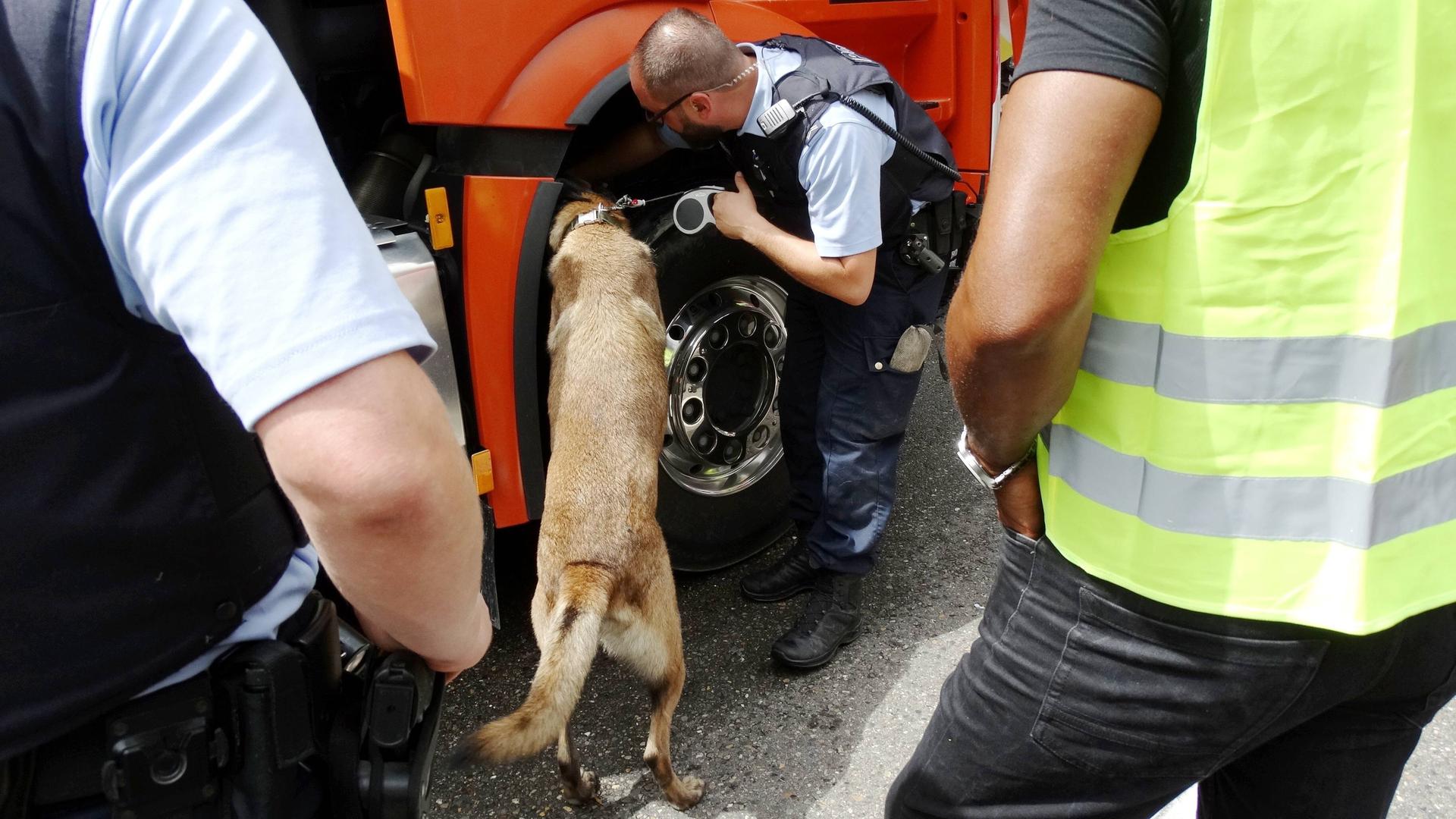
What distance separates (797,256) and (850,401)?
1.82ft

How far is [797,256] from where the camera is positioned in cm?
262

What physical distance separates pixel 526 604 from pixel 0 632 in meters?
2.37

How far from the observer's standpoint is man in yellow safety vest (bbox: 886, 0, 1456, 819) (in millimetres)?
1004

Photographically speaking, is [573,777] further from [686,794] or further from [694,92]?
[694,92]

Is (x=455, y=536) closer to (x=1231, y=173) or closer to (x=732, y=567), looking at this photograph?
(x=1231, y=173)

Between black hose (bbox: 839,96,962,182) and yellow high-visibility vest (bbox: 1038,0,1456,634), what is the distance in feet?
4.93

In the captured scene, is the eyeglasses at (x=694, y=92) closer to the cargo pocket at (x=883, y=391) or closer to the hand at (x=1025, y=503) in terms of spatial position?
the cargo pocket at (x=883, y=391)

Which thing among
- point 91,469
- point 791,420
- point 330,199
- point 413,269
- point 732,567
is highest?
point 330,199

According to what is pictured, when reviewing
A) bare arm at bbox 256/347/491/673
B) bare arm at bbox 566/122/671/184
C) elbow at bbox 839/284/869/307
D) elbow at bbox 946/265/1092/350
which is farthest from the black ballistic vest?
bare arm at bbox 566/122/671/184

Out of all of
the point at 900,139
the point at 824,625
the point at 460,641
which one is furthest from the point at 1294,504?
the point at 824,625

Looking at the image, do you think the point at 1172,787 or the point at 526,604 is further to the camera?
the point at 526,604

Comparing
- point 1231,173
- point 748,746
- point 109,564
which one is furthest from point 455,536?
point 748,746

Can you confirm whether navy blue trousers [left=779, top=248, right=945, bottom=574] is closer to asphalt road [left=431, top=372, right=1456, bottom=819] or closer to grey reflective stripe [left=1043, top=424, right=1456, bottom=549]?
asphalt road [left=431, top=372, right=1456, bottom=819]

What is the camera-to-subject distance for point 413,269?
91.2 inches
